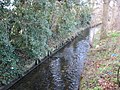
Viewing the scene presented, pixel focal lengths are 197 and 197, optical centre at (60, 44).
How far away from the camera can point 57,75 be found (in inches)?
476

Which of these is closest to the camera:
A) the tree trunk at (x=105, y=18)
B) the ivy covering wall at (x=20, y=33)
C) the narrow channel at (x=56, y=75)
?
the ivy covering wall at (x=20, y=33)

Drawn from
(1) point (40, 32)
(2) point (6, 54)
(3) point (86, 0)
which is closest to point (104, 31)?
(1) point (40, 32)

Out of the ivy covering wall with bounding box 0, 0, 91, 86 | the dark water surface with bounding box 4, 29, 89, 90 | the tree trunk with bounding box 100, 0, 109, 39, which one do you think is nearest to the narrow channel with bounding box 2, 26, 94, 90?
the dark water surface with bounding box 4, 29, 89, 90

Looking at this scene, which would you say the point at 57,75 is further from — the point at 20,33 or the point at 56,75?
the point at 20,33

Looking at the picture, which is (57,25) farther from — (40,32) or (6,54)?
(6,54)

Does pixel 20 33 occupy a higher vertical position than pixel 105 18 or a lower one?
lower

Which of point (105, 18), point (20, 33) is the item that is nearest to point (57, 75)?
point (20, 33)

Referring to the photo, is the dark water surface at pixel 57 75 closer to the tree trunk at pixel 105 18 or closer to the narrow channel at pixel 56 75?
the narrow channel at pixel 56 75

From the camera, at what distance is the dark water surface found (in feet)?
34.7

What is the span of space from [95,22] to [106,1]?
18.6 metres

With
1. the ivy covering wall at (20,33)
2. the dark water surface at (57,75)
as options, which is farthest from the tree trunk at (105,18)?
the ivy covering wall at (20,33)

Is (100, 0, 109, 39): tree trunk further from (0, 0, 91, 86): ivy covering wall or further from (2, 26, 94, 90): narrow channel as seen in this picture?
(0, 0, 91, 86): ivy covering wall

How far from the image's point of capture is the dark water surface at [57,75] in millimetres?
10583

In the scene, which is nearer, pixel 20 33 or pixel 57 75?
pixel 20 33
